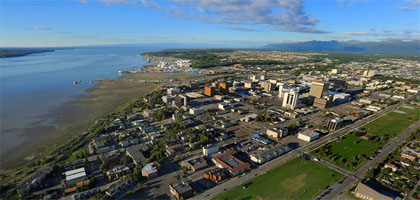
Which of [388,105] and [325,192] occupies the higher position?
[388,105]

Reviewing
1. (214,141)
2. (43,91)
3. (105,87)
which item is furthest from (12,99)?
(214,141)

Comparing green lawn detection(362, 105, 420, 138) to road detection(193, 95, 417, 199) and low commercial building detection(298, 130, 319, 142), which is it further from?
low commercial building detection(298, 130, 319, 142)

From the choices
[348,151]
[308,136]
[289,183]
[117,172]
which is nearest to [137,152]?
[117,172]

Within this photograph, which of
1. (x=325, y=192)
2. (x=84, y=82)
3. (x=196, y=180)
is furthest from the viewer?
(x=84, y=82)

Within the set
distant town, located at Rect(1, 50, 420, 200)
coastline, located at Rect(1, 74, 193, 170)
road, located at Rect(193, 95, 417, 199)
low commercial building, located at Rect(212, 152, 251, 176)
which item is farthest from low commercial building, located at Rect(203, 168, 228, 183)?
coastline, located at Rect(1, 74, 193, 170)

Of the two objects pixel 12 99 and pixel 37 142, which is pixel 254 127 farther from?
pixel 12 99

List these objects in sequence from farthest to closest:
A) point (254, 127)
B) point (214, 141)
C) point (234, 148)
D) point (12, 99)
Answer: point (12, 99) → point (254, 127) → point (214, 141) → point (234, 148)

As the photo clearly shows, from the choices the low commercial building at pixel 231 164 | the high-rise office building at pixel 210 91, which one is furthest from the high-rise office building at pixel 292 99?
the low commercial building at pixel 231 164

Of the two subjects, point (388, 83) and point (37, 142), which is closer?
point (37, 142)
